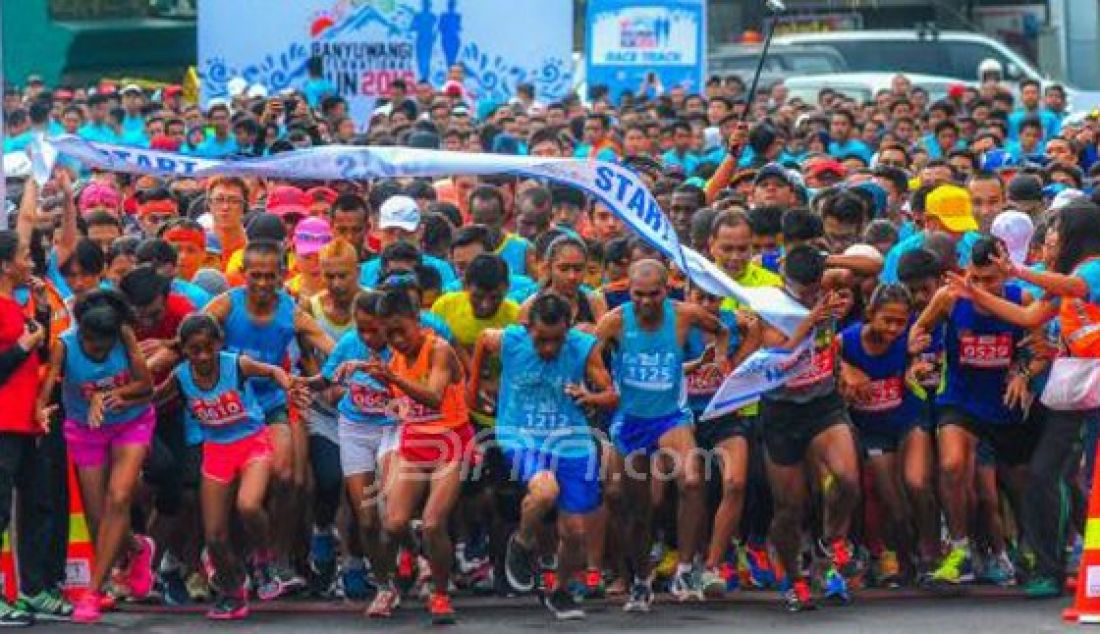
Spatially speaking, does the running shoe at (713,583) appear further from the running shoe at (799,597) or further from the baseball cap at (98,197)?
the baseball cap at (98,197)

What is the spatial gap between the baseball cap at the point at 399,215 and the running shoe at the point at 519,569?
1.86 m

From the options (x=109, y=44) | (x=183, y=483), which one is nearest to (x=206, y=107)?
(x=109, y=44)

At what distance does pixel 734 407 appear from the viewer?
13.6m

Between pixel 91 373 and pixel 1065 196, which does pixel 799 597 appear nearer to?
pixel 91 373

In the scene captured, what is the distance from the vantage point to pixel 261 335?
44.8 ft

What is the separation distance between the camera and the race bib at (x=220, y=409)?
1338cm

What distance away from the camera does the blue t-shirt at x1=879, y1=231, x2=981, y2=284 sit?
47.7ft

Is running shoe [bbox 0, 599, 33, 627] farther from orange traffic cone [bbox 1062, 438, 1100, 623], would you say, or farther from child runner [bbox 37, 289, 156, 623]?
orange traffic cone [bbox 1062, 438, 1100, 623]

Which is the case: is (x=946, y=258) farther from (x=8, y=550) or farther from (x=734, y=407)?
(x=8, y=550)

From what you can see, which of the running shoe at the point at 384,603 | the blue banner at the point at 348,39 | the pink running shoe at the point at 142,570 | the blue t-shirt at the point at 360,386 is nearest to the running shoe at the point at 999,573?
the running shoe at the point at 384,603

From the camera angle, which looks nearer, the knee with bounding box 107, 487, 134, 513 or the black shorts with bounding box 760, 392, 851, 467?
the knee with bounding box 107, 487, 134, 513

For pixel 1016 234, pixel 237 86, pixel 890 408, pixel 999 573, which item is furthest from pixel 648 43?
pixel 999 573

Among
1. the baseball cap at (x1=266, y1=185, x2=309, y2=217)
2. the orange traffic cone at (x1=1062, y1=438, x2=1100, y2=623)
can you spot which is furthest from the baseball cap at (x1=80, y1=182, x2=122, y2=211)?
the orange traffic cone at (x1=1062, y1=438, x2=1100, y2=623)

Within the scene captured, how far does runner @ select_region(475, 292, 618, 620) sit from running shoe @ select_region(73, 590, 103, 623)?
6.37ft
